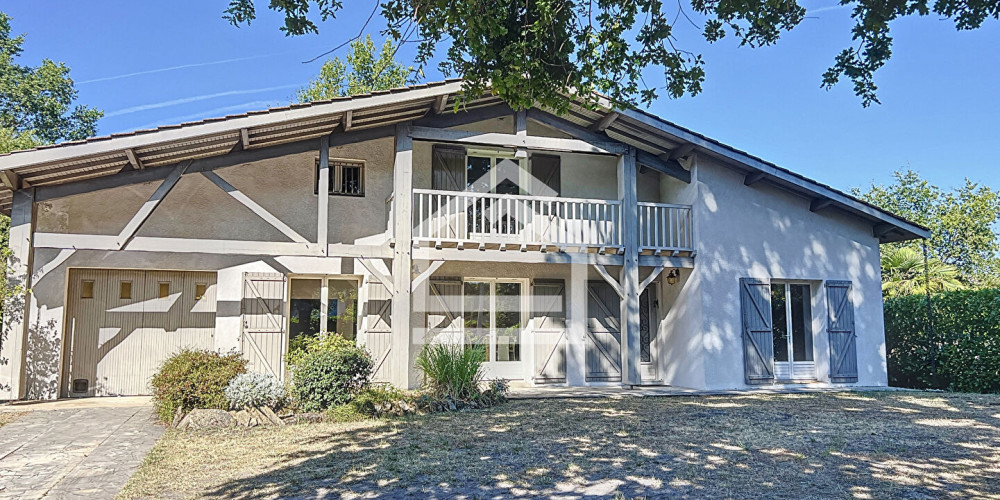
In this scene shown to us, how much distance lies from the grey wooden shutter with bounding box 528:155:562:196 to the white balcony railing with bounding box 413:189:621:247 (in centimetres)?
56

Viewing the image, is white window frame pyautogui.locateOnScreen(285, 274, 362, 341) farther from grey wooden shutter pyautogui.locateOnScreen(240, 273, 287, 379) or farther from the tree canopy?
the tree canopy

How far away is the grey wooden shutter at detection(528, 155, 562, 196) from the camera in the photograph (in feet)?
39.5

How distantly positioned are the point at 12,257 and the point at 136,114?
68.0 feet

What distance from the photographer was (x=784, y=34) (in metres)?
6.20

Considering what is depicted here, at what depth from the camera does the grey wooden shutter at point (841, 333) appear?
1145 cm

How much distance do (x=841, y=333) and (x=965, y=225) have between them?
674 inches

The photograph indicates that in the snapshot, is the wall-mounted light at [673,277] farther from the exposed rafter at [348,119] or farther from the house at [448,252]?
the exposed rafter at [348,119]

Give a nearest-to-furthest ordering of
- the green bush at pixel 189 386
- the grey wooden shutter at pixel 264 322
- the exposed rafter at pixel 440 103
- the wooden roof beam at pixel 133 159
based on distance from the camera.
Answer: the green bush at pixel 189 386, the wooden roof beam at pixel 133 159, the exposed rafter at pixel 440 103, the grey wooden shutter at pixel 264 322

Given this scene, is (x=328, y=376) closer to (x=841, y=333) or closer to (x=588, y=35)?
(x=588, y=35)

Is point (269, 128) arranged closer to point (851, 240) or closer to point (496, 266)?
point (496, 266)

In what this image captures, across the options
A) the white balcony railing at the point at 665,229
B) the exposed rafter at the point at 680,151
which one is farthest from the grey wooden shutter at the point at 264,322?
the exposed rafter at the point at 680,151

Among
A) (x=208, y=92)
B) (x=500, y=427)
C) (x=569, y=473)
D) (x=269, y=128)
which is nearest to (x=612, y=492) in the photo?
(x=569, y=473)

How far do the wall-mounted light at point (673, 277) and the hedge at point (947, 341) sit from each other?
174 inches

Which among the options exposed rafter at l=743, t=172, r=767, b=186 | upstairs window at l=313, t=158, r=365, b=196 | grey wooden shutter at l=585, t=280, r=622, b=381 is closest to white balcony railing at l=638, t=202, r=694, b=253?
exposed rafter at l=743, t=172, r=767, b=186
